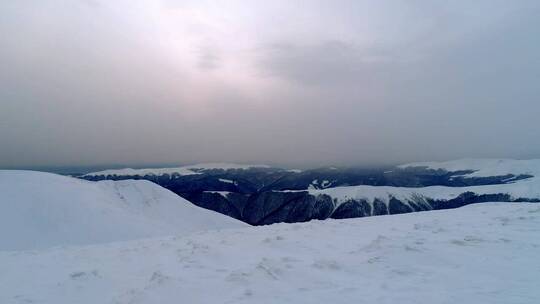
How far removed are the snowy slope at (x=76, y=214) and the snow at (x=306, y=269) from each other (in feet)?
76.3

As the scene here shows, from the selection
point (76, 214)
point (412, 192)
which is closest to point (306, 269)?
point (76, 214)

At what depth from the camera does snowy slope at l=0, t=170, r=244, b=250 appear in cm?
3388

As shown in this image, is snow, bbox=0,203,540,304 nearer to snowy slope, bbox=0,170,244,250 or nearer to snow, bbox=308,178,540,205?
snowy slope, bbox=0,170,244,250

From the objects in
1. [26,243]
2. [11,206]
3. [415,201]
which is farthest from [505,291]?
[415,201]

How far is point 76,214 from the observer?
131ft

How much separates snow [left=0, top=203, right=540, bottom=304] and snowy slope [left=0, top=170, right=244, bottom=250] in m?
23.2

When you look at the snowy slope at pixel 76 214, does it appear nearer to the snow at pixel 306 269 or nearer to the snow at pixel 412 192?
the snow at pixel 306 269

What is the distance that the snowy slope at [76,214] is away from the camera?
33875 mm

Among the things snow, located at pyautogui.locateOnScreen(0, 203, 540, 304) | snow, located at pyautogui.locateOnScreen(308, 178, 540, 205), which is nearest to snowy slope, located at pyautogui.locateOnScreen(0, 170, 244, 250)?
snow, located at pyautogui.locateOnScreen(0, 203, 540, 304)

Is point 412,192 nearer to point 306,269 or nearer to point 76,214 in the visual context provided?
point 76,214

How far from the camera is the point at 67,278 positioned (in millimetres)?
9547

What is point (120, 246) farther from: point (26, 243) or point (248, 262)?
point (26, 243)

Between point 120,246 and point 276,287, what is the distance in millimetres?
8615

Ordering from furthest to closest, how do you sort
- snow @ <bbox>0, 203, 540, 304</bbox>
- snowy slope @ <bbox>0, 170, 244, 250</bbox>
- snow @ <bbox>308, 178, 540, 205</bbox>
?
snow @ <bbox>308, 178, 540, 205</bbox> < snowy slope @ <bbox>0, 170, 244, 250</bbox> < snow @ <bbox>0, 203, 540, 304</bbox>
